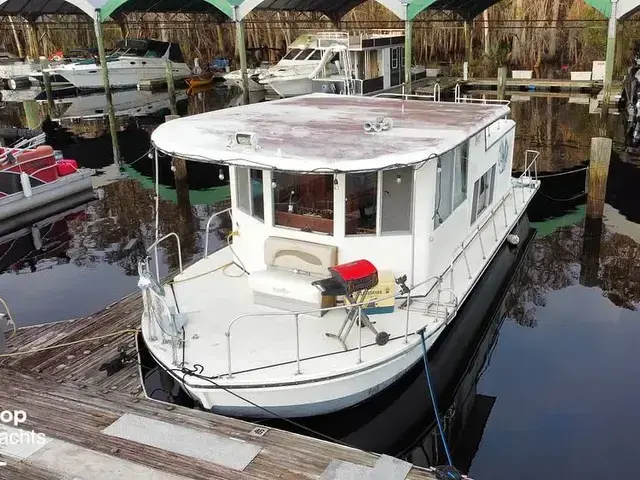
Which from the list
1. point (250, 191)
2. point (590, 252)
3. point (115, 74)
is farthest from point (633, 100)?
point (115, 74)

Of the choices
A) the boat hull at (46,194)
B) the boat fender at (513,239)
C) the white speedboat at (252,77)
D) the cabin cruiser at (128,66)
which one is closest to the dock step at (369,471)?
the boat fender at (513,239)

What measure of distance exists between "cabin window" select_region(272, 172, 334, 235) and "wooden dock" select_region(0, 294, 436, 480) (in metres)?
2.86

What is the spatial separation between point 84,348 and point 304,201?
12.7 ft

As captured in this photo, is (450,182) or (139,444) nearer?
(139,444)

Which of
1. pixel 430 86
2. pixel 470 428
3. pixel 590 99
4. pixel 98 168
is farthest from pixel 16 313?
pixel 590 99

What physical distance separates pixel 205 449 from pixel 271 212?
346 centimetres

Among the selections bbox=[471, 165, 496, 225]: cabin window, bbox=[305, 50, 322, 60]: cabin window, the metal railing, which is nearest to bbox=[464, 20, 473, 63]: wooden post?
bbox=[305, 50, 322, 60]: cabin window

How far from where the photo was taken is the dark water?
315 inches

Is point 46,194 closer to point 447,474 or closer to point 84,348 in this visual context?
point 84,348

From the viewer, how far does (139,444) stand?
668cm

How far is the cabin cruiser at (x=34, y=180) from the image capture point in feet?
56.9

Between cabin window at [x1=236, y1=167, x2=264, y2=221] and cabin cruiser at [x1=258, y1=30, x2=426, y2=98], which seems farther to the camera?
cabin cruiser at [x1=258, y1=30, x2=426, y2=98]

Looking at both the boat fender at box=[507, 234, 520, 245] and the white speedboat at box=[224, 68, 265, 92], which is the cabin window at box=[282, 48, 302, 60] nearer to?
the white speedboat at box=[224, 68, 265, 92]

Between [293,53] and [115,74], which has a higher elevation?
[293,53]
